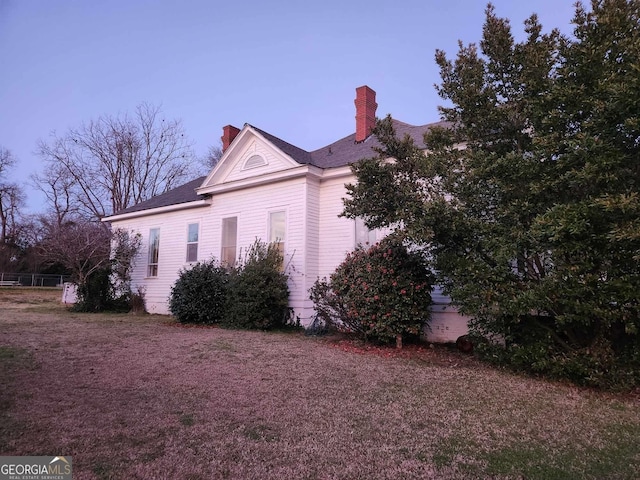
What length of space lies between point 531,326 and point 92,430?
5550mm

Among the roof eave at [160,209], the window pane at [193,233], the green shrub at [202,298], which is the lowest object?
the green shrub at [202,298]

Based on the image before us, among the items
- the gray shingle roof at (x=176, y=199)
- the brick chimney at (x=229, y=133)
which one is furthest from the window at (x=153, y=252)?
the brick chimney at (x=229, y=133)

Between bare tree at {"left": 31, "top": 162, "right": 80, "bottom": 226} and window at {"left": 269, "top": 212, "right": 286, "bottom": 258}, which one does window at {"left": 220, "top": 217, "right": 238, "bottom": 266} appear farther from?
bare tree at {"left": 31, "top": 162, "right": 80, "bottom": 226}

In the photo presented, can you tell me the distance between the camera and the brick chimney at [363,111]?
12.7 m

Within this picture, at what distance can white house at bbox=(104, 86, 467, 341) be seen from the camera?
1071 cm

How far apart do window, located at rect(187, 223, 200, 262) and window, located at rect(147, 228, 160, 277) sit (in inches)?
76.0

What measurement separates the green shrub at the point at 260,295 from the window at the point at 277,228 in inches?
25.6

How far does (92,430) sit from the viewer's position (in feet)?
10.7

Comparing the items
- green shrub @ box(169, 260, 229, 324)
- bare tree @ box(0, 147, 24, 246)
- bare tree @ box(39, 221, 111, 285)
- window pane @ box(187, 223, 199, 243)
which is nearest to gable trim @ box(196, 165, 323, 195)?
window pane @ box(187, 223, 199, 243)

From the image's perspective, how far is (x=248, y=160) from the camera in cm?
1245

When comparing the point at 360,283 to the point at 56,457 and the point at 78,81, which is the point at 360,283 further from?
the point at 78,81

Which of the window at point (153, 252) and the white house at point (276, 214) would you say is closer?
the white house at point (276, 214)

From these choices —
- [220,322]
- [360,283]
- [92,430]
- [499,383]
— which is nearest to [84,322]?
[220,322]

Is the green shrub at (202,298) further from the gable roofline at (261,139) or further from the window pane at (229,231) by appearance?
the gable roofline at (261,139)
